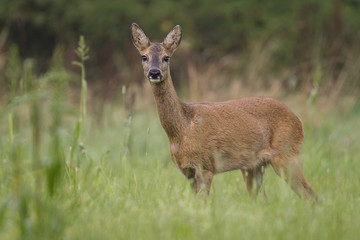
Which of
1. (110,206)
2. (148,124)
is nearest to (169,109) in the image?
(110,206)

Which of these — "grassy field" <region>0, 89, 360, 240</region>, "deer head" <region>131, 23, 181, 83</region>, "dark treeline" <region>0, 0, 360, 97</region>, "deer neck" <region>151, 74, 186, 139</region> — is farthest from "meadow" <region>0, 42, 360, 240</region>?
"dark treeline" <region>0, 0, 360, 97</region>

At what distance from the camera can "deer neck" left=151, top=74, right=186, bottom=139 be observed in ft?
16.8

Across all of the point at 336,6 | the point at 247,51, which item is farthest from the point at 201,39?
the point at 336,6

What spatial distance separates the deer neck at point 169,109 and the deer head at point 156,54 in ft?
0.31

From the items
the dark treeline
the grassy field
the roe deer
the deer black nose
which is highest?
the dark treeline

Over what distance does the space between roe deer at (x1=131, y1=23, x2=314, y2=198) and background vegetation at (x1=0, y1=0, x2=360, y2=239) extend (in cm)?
20

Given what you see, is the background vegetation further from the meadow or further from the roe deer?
the roe deer

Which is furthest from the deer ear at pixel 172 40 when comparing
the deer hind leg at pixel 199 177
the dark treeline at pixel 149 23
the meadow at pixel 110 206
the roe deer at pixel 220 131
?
the dark treeline at pixel 149 23

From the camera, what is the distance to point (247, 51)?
16797 mm

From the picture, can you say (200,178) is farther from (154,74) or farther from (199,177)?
(154,74)

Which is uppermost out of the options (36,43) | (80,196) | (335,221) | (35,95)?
(36,43)

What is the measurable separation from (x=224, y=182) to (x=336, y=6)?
7.22 m

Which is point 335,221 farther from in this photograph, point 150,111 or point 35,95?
point 150,111

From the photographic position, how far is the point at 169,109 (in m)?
5.16
